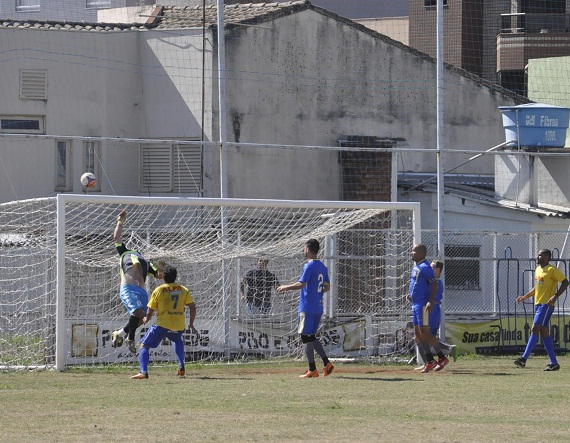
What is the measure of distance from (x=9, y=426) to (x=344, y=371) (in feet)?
24.0

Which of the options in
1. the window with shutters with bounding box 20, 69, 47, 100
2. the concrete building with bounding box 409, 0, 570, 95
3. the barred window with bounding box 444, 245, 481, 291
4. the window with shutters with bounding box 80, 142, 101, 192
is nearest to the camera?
the barred window with bounding box 444, 245, 481, 291

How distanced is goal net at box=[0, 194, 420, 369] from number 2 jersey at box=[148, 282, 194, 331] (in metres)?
1.89

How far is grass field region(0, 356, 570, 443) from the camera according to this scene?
9.74 m

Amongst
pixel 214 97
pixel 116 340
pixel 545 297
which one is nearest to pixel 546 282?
pixel 545 297

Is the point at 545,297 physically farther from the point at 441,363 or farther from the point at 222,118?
the point at 222,118

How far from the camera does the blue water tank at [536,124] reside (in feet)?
79.6

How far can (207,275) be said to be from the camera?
61.4 ft

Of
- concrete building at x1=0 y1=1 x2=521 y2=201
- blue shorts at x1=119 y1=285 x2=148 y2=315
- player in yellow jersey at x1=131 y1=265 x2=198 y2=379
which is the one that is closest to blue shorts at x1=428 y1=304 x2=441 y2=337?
player in yellow jersey at x1=131 y1=265 x2=198 y2=379

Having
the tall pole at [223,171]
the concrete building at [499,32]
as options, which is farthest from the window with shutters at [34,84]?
the concrete building at [499,32]

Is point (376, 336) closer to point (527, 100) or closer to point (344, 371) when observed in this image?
point (344, 371)

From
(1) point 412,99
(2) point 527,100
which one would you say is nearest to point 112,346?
(1) point 412,99

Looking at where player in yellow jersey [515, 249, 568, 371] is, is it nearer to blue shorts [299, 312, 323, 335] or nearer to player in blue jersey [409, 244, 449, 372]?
player in blue jersey [409, 244, 449, 372]

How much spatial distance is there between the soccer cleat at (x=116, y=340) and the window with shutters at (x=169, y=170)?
23.2 ft

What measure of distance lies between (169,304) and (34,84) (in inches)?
454
